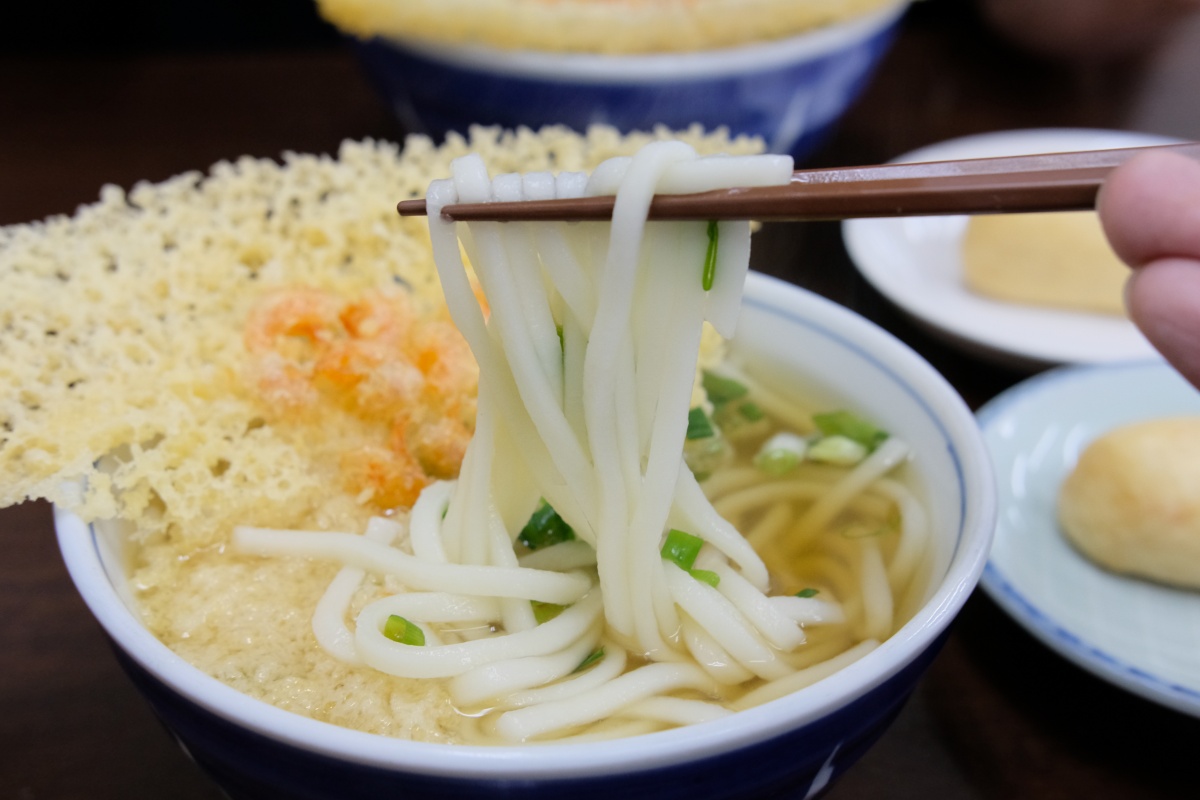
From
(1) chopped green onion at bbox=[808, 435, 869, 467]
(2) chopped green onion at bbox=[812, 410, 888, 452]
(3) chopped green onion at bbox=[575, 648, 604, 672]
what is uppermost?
(3) chopped green onion at bbox=[575, 648, 604, 672]

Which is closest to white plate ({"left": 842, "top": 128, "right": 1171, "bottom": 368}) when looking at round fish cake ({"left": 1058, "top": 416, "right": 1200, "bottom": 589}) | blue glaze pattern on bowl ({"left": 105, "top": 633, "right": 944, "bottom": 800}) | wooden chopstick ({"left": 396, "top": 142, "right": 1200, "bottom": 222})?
round fish cake ({"left": 1058, "top": 416, "right": 1200, "bottom": 589})

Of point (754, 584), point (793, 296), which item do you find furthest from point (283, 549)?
point (793, 296)

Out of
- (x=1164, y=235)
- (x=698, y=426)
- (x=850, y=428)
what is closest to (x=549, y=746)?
(x=1164, y=235)

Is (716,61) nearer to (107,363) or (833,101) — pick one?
(833,101)

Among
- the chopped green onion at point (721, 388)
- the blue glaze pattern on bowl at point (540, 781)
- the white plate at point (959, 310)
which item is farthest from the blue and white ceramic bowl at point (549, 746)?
the white plate at point (959, 310)

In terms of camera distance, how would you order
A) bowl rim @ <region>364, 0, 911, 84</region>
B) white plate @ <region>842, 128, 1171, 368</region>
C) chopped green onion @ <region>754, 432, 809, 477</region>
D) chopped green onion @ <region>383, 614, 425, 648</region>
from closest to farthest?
chopped green onion @ <region>383, 614, 425, 648</region>
chopped green onion @ <region>754, 432, 809, 477</region>
white plate @ <region>842, 128, 1171, 368</region>
bowl rim @ <region>364, 0, 911, 84</region>

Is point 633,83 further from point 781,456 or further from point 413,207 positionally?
point 413,207

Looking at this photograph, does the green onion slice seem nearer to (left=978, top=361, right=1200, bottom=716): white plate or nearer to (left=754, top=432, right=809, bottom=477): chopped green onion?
(left=754, top=432, right=809, bottom=477): chopped green onion
